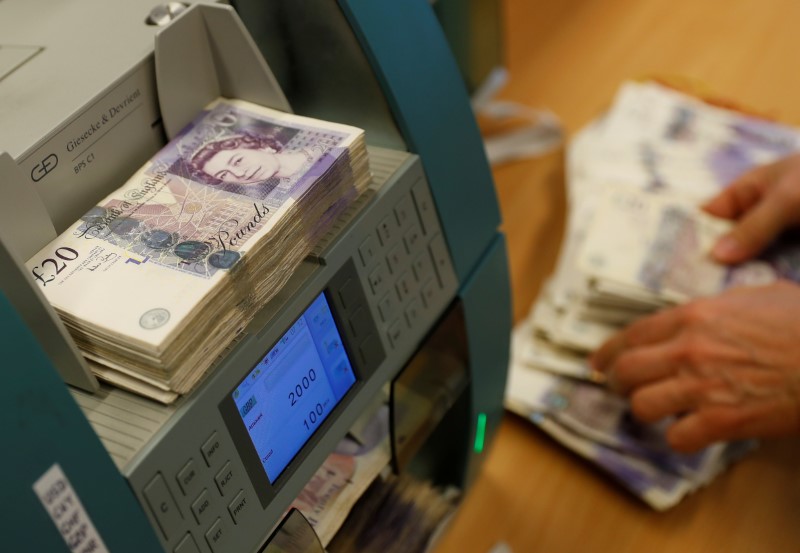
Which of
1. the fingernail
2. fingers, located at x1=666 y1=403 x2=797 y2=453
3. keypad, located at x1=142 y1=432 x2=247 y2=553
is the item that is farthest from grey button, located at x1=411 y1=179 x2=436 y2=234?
the fingernail

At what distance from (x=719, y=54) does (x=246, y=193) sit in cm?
94

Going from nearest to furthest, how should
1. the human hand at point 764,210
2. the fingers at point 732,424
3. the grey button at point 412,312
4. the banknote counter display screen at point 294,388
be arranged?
the banknote counter display screen at point 294,388 < the grey button at point 412,312 < the fingers at point 732,424 < the human hand at point 764,210

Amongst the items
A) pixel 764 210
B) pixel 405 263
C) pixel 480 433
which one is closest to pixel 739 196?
pixel 764 210

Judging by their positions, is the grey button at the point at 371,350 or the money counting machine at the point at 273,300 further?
the grey button at the point at 371,350

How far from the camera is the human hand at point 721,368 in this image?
707 mm

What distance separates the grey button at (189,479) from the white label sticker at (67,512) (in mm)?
48

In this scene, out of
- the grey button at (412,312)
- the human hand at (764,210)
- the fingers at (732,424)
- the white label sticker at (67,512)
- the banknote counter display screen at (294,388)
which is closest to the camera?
the white label sticker at (67,512)

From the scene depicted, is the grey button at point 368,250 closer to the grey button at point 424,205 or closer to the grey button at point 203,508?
the grey button at point 424,205

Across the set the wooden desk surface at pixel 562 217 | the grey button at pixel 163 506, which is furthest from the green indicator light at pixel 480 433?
the grey button at pixel 163 506

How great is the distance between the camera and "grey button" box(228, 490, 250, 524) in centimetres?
45

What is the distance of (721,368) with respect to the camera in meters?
0.73

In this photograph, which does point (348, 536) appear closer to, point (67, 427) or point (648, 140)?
point (67, 427)

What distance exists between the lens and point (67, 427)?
1.17 ft

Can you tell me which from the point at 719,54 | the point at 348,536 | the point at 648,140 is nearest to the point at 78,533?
the point at 348,536
